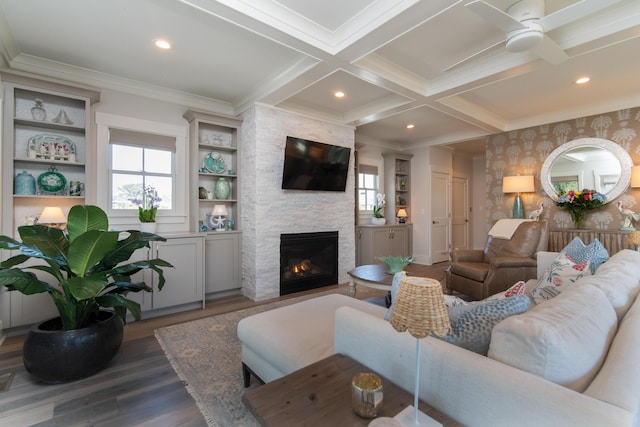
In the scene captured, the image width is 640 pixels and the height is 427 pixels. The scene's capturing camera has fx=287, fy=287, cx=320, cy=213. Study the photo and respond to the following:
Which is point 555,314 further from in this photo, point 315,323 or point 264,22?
point 264,22

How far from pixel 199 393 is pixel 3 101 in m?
3.20

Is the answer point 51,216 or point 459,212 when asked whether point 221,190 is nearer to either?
point 51,216

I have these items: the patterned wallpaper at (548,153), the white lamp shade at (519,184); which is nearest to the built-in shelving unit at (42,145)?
the white lamp shade at (519,184)

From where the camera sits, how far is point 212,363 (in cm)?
223

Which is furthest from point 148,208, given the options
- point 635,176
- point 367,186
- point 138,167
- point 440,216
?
point 635,176

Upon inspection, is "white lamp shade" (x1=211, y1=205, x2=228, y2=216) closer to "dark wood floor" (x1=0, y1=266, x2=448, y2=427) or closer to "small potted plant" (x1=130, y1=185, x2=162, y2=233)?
"small potted plant" (x1=130, y1=185, x2=162, y2=233)

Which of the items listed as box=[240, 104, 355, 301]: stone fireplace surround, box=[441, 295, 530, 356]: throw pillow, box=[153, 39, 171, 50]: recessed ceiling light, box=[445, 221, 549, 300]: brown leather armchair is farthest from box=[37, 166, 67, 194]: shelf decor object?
box=[445, 221, 549, 300]: brown leather armchair

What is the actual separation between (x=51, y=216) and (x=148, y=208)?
0.91 meters

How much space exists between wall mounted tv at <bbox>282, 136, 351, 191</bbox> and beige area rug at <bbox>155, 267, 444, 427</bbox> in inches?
73.6

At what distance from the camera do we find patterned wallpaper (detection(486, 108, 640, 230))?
13.0 feet

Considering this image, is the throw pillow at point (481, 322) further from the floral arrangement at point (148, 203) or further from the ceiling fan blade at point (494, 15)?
the floral arrangement at point (148, 203)

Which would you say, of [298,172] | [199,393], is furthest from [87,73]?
[199,393]

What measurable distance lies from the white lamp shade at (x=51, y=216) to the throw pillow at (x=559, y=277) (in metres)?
4.20

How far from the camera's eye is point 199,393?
1887 millimetres
